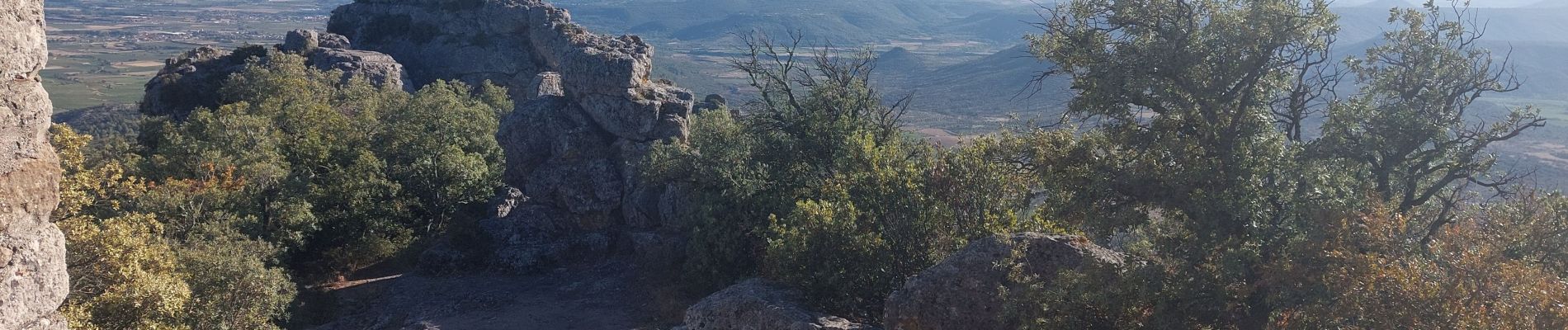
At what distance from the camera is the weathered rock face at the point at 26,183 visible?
34.1ft

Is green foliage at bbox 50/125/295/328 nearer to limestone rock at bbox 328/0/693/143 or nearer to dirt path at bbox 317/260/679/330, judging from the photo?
dirt path at bbox 317/260/679/330

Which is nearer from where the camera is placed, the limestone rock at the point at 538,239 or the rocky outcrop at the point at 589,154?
the limestone rock at the point at 538,239

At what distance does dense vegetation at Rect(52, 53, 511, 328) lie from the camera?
1758 centimetres

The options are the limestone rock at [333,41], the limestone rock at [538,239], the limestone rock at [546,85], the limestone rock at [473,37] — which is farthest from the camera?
the limestone rock at [333,41]

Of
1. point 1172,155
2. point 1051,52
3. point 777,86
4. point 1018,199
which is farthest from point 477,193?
point 1172,155

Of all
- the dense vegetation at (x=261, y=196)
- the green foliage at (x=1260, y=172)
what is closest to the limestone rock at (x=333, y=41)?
the dense vegetation at (x=261, y=196)

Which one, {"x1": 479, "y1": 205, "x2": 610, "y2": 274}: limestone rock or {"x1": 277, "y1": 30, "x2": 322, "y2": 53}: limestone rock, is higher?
{"x1": 277, "y1": 30, "x2": 322, "y2": 53}: limestone rock

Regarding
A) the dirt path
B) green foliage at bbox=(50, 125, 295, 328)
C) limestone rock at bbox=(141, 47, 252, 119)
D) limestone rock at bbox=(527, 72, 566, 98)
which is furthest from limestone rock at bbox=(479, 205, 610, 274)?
limestone rock at bbox=(141, 47, 252, 119)

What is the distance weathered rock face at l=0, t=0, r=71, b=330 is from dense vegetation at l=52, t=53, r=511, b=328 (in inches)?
204

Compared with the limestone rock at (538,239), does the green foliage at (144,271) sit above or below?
above

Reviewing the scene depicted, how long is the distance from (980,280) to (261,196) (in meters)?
27.7

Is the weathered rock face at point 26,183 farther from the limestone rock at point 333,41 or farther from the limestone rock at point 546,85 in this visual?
the limestone rock at point 333,41

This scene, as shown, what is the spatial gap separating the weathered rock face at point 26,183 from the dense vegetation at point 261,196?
5.18 m

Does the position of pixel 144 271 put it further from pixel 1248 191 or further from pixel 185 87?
pixel 185 87
